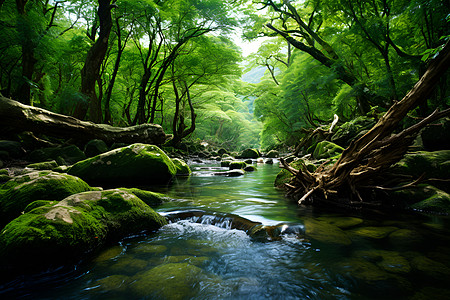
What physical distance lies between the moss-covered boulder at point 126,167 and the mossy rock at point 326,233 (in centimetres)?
474

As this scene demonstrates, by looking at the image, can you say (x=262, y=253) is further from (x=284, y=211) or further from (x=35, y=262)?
(x=35, y=262)

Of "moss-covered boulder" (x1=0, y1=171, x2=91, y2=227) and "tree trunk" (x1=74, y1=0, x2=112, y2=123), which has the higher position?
"tree trunk" (x1=74, y1=0, x2=112, y2=123)

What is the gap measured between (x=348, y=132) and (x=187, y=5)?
10.3 meters

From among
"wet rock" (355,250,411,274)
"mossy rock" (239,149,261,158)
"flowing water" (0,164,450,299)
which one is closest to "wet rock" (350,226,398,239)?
"flowing water" (0,164,450,299)

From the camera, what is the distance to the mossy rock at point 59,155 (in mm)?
8219

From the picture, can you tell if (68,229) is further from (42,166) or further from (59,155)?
(59,155)

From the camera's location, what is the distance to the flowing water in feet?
5.72

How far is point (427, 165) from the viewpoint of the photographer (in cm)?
399

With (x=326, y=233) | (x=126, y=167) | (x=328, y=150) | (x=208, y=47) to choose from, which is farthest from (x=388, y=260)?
(x=208, y=47)

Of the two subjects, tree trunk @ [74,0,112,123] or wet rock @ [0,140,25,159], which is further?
tree trunk @ [74,0,112,123]

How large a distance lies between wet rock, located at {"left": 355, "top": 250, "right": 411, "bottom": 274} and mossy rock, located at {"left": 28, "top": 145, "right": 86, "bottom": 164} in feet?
30.4

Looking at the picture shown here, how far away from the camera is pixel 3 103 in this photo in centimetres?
636

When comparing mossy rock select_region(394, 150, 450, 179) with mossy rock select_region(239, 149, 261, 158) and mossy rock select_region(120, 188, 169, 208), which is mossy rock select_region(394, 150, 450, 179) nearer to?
mossy rock select_region(120, 188, 169, 208)

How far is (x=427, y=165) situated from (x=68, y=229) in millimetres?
5431
